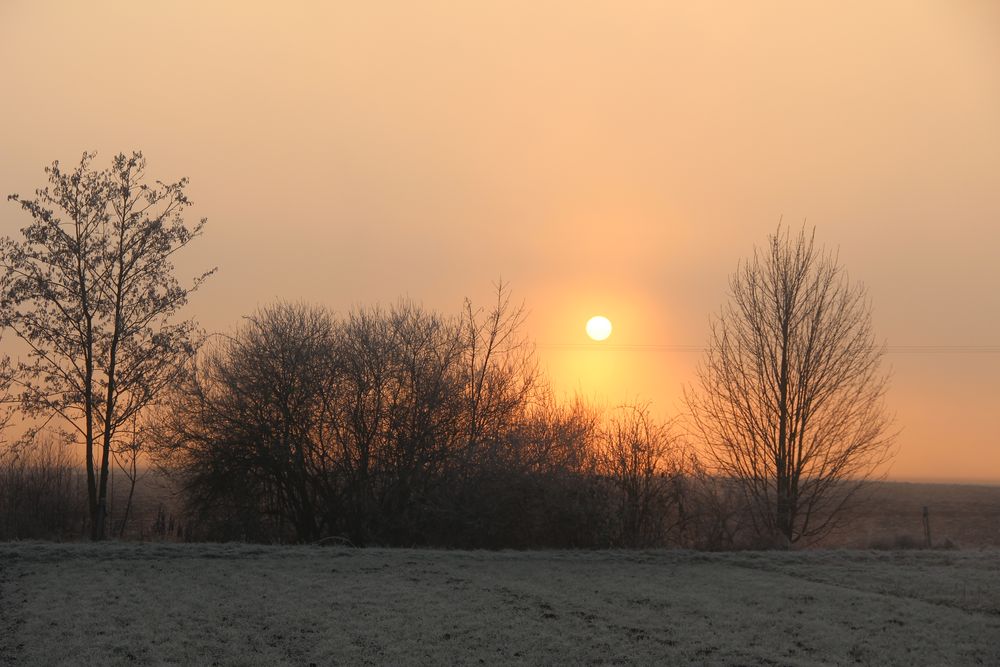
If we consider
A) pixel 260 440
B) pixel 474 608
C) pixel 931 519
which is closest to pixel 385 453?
pixel 260 440

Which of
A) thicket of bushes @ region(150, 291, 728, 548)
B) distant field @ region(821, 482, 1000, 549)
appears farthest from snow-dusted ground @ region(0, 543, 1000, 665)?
distant field @ region(821, 482, 1000, 549)

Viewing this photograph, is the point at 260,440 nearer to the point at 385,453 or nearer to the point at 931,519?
the point at 385,453

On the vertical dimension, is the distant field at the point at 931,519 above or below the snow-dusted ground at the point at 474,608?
below

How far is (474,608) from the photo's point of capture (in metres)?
13.1

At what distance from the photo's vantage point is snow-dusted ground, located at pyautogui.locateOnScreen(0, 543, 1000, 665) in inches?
414

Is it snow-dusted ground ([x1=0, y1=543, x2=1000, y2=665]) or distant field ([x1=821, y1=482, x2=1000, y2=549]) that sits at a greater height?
snow-dusted ground ([x1=0, y1=543, x2=1000, y2=665])

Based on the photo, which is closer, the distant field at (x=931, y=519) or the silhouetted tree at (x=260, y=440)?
the silhouetted tree at (x=260, y=440)

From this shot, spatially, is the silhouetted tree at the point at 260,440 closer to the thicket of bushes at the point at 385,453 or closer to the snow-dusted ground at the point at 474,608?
the thicket of bushes at the point at 385,453

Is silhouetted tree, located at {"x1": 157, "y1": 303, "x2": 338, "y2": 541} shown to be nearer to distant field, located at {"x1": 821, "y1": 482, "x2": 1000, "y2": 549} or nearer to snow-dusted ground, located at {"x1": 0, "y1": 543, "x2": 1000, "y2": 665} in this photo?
snow-dusted ground, located at {"x1": 0, "y1": 543, "x2": 1000, "y2": 665}

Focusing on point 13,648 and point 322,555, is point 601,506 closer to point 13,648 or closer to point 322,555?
point 322,555

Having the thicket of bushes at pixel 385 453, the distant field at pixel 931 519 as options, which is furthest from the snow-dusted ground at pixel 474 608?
the distant field at pixel 931 519

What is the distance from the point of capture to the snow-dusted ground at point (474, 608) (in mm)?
10523

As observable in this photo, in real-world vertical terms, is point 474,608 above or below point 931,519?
above

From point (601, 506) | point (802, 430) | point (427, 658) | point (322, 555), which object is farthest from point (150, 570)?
point (802, 430)
